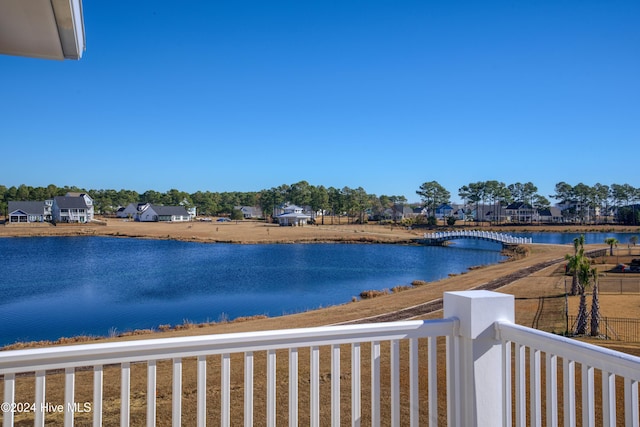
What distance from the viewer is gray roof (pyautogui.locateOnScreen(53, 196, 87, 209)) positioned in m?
69.2

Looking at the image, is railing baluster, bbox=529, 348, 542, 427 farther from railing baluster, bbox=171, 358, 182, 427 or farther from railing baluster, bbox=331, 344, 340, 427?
railing baluster, bbox=171, 358, 182, 427

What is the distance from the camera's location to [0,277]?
25.2 m

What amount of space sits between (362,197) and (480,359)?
270ft

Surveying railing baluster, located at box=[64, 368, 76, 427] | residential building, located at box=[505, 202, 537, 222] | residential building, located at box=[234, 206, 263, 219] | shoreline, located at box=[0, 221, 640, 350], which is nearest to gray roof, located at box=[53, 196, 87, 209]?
shoreline, located at box=[0, 221, 640, 350]

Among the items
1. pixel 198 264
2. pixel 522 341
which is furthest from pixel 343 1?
pixel 198 264

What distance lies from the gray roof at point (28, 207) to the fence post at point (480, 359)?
8054 cm

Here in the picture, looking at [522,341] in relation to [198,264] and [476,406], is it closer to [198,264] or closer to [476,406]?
[476,406]

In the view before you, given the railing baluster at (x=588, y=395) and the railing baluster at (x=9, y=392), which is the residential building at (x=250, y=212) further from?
the railing baluster at (x=588, y=395)

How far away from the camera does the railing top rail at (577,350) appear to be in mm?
1533

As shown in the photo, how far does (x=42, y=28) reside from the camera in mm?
1958

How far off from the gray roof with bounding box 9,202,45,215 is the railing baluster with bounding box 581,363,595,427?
81048 millimetres

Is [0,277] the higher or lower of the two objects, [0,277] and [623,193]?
the lower

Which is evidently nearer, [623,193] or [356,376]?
[356,376]

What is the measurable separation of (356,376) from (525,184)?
324 feet
